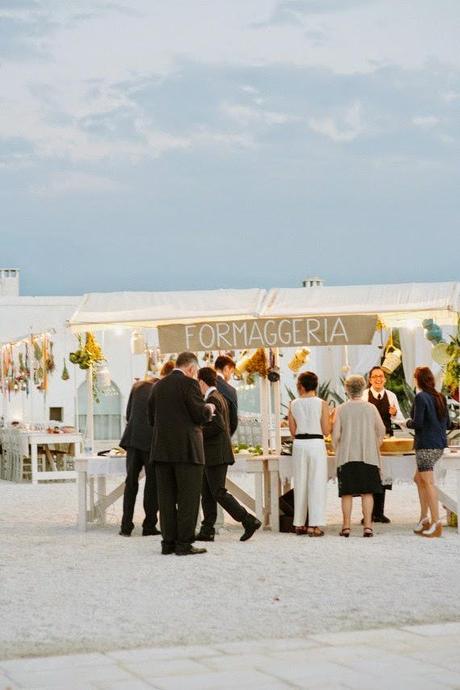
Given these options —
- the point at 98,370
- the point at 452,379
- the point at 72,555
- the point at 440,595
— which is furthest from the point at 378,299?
the point at 98,370

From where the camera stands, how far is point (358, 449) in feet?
39.9

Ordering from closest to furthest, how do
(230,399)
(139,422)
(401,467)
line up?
(230,399), (401,467), (139,422)

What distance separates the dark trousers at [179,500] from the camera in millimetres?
11047

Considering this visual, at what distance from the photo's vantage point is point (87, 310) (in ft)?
45.5

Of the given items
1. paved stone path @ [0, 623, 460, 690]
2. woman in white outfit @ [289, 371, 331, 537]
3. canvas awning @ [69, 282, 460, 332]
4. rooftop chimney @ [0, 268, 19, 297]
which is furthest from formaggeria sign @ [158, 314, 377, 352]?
rooftop chimney @ [0, 268, 19, 297]

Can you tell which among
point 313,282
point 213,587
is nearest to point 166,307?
point 213,587

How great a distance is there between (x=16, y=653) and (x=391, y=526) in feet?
22.9

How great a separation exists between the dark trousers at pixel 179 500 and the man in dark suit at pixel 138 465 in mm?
1493

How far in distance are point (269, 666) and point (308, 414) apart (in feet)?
19.4

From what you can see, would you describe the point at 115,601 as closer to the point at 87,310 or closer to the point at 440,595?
the point at 440,595

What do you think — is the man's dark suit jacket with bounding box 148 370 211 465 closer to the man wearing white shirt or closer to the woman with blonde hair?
the woman with blonde hair

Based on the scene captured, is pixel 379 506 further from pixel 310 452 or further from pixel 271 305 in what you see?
pixel 271 305

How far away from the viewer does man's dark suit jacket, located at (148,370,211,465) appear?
36.2 feet

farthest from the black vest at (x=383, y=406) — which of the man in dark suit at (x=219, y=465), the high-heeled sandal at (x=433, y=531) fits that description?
the man in dark suit at (x=219, y=465)
